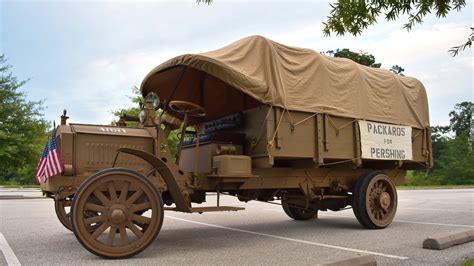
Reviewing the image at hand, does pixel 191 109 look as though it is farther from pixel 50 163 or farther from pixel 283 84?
pixel 50 163

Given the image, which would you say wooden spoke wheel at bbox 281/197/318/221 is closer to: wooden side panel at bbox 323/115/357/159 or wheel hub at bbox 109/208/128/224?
wooden side panel at bbox 323/115/357/159

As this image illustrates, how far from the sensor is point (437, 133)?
249 feet

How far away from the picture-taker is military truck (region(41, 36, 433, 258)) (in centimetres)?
611

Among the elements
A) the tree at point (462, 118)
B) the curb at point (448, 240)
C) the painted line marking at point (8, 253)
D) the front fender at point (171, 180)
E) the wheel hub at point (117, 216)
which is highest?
the tree at point (462, 118)

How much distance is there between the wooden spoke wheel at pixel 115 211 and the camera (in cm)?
576

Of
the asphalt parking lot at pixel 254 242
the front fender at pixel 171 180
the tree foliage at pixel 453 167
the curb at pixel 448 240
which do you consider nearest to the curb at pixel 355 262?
the asphalt parking lot at pixel 254 242

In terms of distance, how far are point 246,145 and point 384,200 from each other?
308 cm

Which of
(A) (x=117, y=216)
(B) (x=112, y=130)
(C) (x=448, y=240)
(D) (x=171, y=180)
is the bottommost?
(C) (x=448, y=240)

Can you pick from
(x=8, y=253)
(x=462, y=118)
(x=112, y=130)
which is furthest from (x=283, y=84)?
(x=462, y=118)

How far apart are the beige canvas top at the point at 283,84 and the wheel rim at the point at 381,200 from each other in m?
1.20

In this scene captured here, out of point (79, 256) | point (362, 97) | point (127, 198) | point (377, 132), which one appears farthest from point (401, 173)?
point (79, 256)

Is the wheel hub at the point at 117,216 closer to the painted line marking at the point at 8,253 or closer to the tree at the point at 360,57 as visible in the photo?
the painted line marking at the point at 8,253

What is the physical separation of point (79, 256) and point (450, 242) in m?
4.93

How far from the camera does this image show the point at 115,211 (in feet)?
19.5
